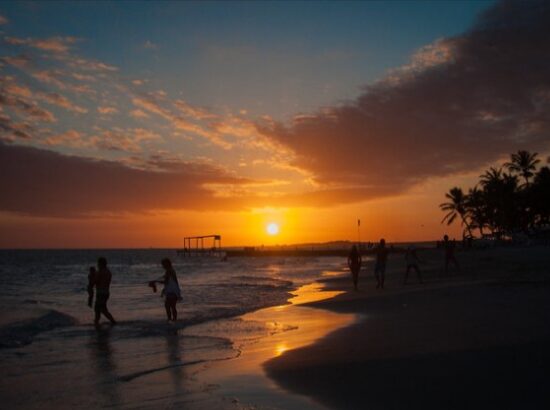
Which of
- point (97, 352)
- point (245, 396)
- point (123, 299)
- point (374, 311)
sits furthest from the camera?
point (123, 299)

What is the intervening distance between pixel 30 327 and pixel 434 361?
36.3 feet

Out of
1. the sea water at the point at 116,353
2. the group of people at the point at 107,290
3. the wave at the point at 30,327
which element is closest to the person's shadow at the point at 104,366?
the sea water at the point at 116,353

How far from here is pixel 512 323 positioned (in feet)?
30.7

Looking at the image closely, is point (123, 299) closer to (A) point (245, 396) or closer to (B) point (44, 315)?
(B) point (44, 315)

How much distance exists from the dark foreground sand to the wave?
6.72m

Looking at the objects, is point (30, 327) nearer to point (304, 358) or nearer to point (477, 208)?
point (304, 358)

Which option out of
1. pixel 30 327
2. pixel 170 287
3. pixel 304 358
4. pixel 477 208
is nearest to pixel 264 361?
pixel 304 358

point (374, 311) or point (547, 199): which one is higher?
point (547, 199)

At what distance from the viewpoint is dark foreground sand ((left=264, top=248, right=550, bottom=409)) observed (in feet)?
18.1

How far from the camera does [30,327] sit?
547 inches

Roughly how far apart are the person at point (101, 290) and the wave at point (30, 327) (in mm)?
1061

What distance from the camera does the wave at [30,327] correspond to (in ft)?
38.4

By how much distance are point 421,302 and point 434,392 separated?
908cm

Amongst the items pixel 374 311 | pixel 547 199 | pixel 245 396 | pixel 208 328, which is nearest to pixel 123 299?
pixel 208 328
